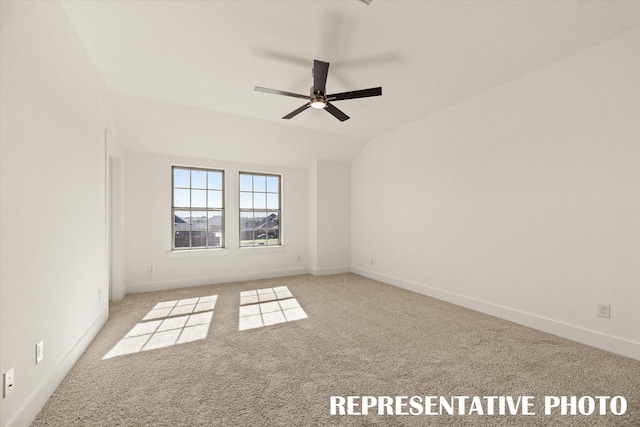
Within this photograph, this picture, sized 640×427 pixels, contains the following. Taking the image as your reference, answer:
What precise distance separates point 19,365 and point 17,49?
1.77 metres

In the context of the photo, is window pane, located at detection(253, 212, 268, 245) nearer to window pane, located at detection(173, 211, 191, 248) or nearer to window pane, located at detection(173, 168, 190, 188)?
window pane, located at detection(173, 211, 191, 248)

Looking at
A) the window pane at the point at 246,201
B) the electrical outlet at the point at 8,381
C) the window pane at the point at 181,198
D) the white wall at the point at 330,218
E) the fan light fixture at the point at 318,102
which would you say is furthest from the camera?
the white wall at the point at 330,218

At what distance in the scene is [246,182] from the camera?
5.36 m

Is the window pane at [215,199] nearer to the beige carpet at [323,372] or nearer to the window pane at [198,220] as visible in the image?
the window pane at [198,220]

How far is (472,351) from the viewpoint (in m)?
2.40

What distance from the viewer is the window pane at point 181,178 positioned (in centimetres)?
477

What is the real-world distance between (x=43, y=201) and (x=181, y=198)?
3137 mm

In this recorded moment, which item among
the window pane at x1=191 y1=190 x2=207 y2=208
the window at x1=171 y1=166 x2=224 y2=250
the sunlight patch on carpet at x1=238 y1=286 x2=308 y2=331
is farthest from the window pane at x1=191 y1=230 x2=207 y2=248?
the sunlight patch on carpet at x1=238 y1=286 x2=308 y2=331

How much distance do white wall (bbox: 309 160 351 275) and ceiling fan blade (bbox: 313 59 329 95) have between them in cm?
293

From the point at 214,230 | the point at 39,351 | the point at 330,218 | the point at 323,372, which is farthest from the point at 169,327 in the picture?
the point at 330,218

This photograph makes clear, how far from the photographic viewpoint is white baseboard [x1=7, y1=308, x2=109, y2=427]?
1.50 meters

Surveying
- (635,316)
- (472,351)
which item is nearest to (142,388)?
(472,351)

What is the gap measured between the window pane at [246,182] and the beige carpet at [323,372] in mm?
2744

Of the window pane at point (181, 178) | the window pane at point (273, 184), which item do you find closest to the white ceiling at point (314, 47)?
the window pane at point (181, 178)
